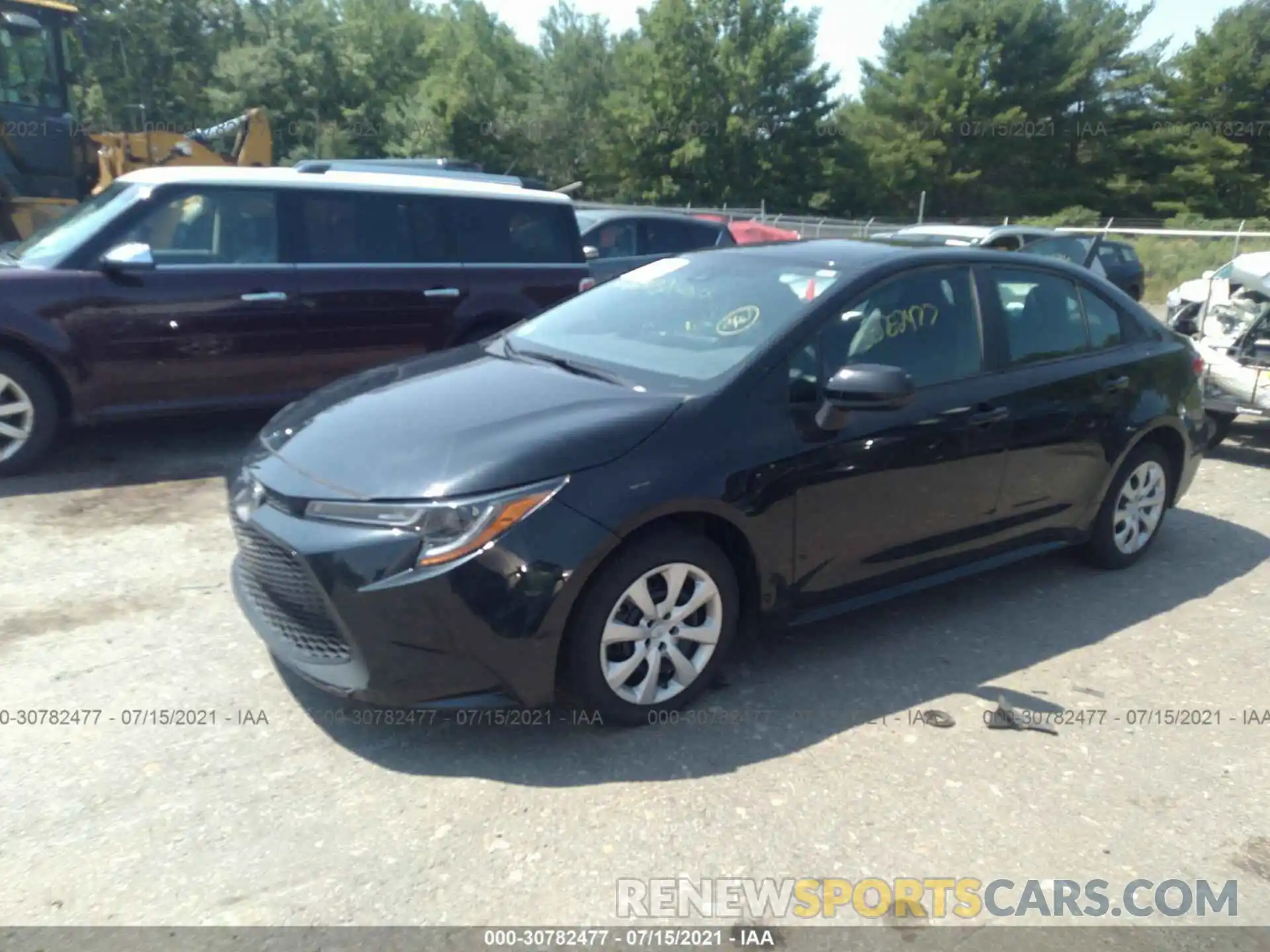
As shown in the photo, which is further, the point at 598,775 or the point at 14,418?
the point at 14,418

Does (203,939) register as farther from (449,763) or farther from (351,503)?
(351,503)

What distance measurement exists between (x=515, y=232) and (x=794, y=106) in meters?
39.5

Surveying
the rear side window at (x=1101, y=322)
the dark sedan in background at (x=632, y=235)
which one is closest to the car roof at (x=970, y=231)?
the dark sedan in background at (x=632, y=235)

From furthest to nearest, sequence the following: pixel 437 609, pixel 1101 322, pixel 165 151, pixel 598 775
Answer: pixel 165 151
pixel 1101 322
pixel 598 775
pixel 437 609

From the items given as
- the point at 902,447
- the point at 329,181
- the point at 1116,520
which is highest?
the point at 329,181

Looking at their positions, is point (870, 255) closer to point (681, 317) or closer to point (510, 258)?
point (681, 317)

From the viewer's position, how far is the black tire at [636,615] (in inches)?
138

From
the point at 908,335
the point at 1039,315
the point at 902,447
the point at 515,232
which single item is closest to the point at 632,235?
the point at 515,232

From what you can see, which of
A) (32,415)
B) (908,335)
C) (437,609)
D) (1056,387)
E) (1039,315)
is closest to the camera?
(437,609)

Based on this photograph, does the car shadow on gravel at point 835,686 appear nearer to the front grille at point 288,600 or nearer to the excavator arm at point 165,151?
the front grille at point 288,600

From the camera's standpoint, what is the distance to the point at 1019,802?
3473 millimetres

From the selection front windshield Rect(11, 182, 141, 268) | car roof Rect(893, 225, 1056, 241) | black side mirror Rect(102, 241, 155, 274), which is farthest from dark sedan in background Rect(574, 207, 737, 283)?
black side mirror Rect(102, 241, 155, 274)

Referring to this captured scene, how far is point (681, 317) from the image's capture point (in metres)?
4.49

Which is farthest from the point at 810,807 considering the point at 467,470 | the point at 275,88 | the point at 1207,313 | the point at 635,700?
the point at 275,88
